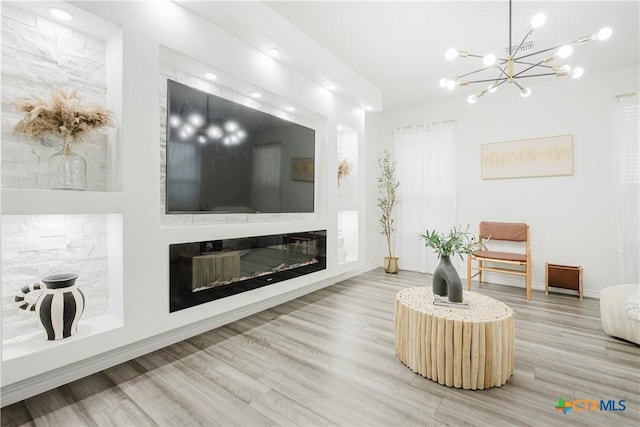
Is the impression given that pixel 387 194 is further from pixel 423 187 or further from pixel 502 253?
pixel 502 253

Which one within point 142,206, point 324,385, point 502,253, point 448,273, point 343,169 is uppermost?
point 343,169

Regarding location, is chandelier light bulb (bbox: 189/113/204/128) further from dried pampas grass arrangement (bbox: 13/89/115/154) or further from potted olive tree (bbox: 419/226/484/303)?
potted olive tree (bbox: 419/226/484/303)

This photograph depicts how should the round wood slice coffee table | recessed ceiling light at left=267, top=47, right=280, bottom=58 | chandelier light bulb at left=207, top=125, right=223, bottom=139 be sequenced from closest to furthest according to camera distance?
the round wood slice coffee table < chandelier light bulb at left=207, top=125, right=223, bottom=139 < recessed ceiling light at left=267, top=47, right=280, bottom=58

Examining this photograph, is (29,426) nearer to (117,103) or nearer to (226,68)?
(117,103)

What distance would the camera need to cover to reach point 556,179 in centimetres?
387

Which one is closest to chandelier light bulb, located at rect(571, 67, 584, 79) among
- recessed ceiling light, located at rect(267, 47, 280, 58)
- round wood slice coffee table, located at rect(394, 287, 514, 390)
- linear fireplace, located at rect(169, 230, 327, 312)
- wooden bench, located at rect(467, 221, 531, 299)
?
round wood slice coffee table, located at rect(394, 287, 514, 390)

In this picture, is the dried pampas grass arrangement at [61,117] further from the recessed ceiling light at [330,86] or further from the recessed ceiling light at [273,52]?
the recessed ceiling light at [330,86]

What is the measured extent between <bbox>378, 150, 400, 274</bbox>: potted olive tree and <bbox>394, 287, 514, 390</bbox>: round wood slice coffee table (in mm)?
3050

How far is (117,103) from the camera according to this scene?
6.17 feet

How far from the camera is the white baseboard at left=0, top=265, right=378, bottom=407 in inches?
62.5

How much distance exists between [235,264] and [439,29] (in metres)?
2.95

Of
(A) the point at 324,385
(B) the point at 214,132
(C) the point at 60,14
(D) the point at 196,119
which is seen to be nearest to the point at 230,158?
(B) the point at 214,132

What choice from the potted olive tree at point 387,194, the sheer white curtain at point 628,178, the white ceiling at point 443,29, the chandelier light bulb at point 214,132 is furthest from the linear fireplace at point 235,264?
the sheer white curtain at point 628,178

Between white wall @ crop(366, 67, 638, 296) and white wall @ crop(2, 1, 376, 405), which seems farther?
white wall @ crop(366, 67, 638, 296)
